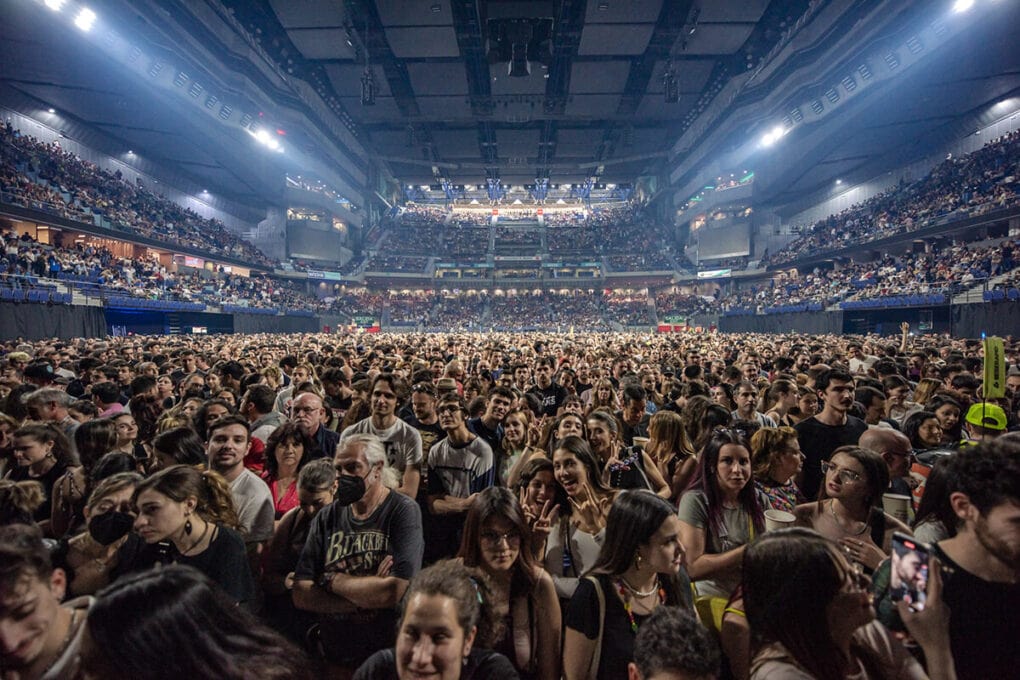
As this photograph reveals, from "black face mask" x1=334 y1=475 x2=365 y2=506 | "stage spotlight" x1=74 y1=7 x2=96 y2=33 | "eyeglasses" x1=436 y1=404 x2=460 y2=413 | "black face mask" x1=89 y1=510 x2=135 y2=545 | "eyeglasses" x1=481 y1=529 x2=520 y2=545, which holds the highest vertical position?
"stage spotlight" x1=74 y1=7 x2=96 y2=33

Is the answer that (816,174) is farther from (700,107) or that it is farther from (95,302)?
(95,302)

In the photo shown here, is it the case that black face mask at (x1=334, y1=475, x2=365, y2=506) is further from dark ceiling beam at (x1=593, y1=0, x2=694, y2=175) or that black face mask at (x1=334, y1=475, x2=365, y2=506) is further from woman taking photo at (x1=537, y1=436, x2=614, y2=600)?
dark ceiling beam at (x1=593, y1=0, x2=694, y2=175)

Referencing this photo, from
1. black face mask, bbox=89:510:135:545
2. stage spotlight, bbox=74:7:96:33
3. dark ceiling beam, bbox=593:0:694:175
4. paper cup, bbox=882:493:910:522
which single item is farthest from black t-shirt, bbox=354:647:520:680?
dark ceiling beam, bbox=593:0:694:175

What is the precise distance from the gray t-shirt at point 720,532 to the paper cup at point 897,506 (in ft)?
2.59

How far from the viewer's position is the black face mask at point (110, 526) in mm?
2340

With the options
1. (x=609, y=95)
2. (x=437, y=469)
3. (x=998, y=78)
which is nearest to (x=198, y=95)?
(x=609, y=95)

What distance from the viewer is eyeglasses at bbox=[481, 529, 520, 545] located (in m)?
2.42

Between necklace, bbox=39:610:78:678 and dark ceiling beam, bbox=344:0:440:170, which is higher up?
dark ceiling beam, bbox=344:0:440:170

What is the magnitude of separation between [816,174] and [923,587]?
4501 cm

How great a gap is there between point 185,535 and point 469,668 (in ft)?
5.39

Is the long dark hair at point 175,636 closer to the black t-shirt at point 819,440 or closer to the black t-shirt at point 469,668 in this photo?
the black t-shirt at point 469,668

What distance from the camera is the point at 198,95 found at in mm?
26344

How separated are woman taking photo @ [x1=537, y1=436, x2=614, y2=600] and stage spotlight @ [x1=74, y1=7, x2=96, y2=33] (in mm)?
26880

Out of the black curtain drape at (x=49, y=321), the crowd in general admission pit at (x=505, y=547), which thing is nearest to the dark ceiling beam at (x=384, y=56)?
the black curtain drape at (x=49, y=321)
